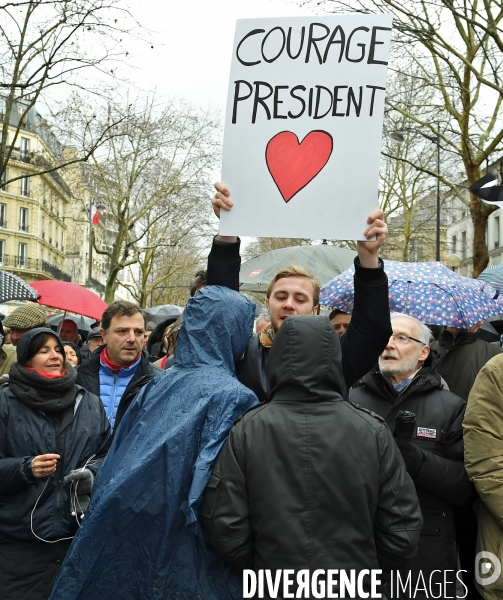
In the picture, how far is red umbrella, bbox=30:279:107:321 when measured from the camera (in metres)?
9.92

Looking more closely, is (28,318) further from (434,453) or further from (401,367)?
(434,453)

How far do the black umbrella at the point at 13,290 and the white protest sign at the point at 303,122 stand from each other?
5.70 m

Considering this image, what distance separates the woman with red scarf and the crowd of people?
0.01m

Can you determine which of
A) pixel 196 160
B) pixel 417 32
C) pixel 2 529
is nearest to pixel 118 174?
pixel 196 160

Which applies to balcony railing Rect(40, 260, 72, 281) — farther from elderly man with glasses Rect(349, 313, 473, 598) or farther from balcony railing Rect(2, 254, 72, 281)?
elderly man with glasses Rect(349, 313, 473, 598)

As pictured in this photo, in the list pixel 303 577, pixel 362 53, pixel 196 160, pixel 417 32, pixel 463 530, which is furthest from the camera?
pixel 196 160

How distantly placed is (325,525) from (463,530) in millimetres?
1972

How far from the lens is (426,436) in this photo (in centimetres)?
338

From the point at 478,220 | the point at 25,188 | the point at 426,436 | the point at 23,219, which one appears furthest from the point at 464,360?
the point at 25,188

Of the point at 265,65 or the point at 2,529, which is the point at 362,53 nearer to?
the point at 265,65

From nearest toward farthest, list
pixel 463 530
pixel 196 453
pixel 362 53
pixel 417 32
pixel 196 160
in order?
1. pixel 196 453
2. pixel 362 53
3. pixel 463 530
4. pixel 417 32
5. pixel 196 160

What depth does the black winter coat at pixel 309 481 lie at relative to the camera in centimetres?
220

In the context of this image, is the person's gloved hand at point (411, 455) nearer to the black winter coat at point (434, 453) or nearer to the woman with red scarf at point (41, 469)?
the black winter coat at point (434, 453)

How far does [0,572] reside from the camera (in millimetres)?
3406
